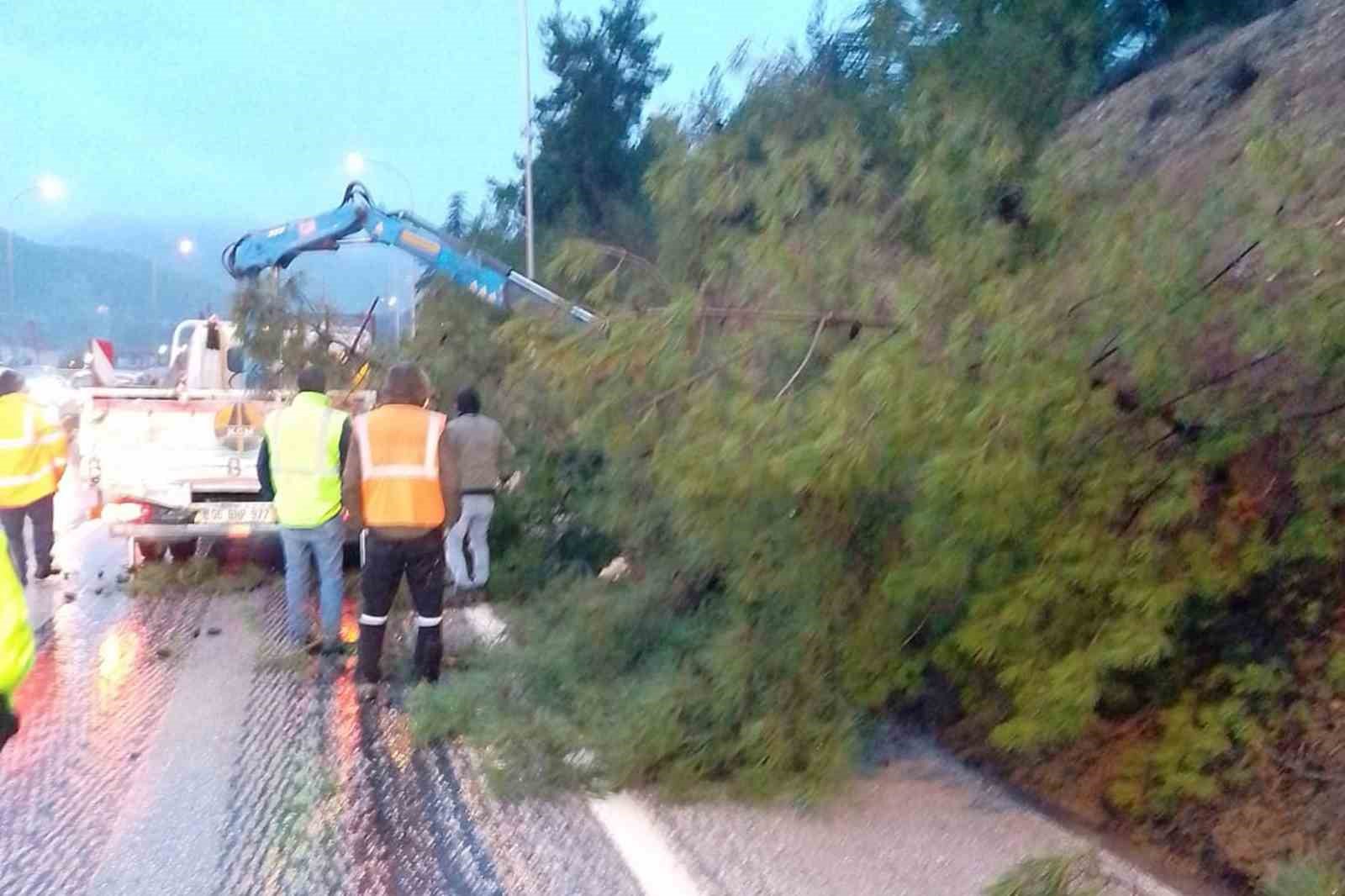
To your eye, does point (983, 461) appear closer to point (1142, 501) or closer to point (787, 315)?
point (1142, 501)

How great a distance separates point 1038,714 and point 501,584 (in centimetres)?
610

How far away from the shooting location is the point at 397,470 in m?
8.29

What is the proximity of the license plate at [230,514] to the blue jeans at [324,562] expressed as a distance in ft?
7.58

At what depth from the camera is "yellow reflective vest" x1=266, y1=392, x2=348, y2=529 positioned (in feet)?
30.2

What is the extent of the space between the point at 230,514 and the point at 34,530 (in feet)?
6.46

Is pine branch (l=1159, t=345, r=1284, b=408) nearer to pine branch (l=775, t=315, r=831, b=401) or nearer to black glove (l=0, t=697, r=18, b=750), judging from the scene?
pine branch (l=775, t=315, r=831, b=401)

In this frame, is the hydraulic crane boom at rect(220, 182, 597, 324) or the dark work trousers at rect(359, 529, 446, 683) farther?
the hydraulic crane boom at rect(220, 182, 597, 324)

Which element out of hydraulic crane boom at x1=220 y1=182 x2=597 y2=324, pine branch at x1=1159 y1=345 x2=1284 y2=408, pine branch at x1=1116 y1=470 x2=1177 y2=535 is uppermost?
hydraulic crane boom at x1=220 y1=182 x2=597 y2=324

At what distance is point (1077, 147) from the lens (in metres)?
6.54

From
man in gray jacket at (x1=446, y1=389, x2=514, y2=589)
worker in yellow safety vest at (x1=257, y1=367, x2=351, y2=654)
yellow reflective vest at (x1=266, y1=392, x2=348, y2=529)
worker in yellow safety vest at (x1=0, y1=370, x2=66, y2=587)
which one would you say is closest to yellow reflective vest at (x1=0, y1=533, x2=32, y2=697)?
worker in yellow safety vest at (x1=257, y1=367, x2=351, y2=654)

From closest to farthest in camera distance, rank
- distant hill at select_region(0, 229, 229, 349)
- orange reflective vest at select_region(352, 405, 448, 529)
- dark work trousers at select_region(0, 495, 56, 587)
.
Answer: orange reflective vest at select_region(352, 405, 448, 529)
dark work trousers at select_region(0, 495, 56, 587)
distant hill at select_region(0, 229, 229, 349)

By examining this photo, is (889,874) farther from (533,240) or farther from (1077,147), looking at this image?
(533,240)

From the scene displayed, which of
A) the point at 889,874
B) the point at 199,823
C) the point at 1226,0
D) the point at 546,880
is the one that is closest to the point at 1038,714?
the point at 889,874

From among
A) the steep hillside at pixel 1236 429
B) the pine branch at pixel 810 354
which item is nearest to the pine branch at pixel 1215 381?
the steep hillside at pixel 1236 429
